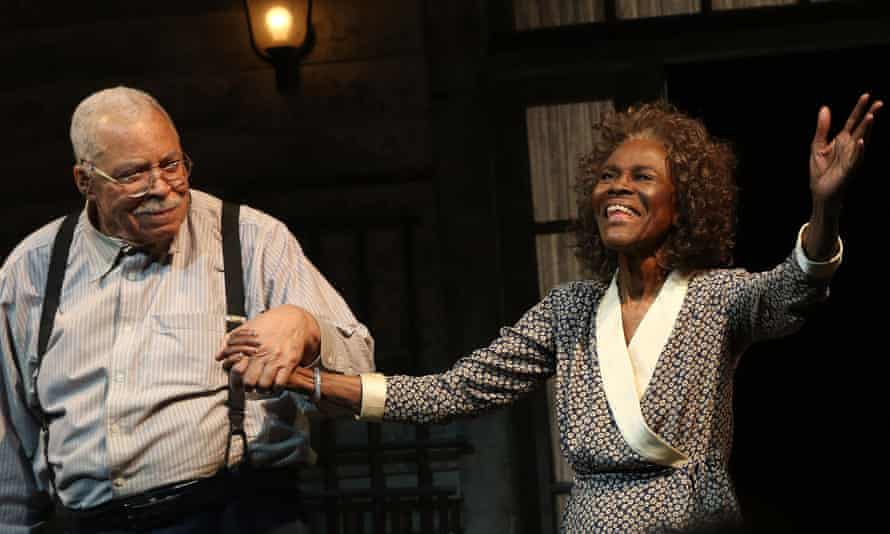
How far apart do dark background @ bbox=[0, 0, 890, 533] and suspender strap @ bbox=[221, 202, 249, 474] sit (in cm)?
197

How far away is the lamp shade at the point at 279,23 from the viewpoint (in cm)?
497

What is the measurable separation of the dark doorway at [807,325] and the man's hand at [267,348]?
291 cm

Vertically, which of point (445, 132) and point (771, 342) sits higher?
point (445, 132)

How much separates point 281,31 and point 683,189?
2.46m

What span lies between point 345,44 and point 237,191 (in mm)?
658

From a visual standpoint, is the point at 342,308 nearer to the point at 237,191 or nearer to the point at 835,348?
the point at 237,191

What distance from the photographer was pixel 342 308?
3.07 metres

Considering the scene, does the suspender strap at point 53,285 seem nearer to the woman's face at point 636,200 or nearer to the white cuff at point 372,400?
the white cuff at point 372,400

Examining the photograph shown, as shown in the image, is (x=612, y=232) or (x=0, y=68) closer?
(x=612, y=232)

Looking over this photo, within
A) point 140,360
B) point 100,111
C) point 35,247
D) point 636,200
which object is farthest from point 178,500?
point 636,200

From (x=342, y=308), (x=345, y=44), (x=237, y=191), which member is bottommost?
(x=342, y=308)

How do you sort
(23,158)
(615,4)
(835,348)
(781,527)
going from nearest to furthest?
(781,527) → (615,4) → (23,158) → (835,348)

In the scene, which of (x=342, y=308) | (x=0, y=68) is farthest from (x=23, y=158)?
(x=342, y=308)

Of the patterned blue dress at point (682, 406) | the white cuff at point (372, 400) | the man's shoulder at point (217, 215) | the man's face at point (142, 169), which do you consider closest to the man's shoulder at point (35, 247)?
the man's face at point (142, 169)
